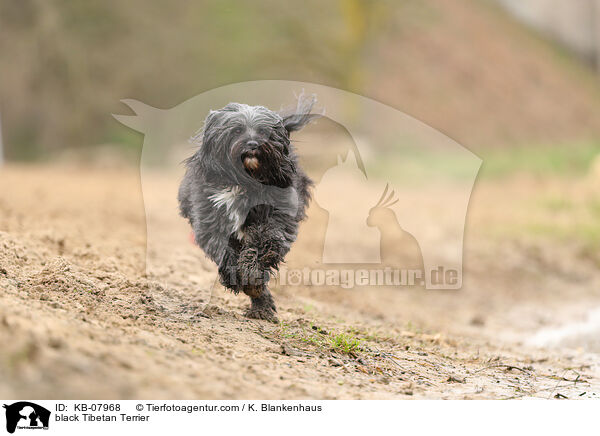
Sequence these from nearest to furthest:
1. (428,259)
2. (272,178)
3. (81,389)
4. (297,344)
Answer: (81,389) < (297,344) < (272,178) < (428,259)

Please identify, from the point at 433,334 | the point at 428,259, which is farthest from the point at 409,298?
the point at 433,334

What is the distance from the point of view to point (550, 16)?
33.1 meters

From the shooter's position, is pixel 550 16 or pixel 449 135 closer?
pixel 449 135

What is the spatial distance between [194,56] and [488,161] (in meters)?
9.02

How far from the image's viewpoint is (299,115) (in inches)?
202

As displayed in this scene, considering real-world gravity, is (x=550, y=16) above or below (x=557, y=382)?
above

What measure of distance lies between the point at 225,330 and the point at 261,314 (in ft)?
1.89

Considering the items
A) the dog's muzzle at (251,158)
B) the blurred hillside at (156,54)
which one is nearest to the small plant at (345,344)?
the dog's muzzle at (251,158)

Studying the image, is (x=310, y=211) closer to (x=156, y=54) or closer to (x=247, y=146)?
(x=247, y=146)

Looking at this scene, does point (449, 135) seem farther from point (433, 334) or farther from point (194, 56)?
point (433, 334)

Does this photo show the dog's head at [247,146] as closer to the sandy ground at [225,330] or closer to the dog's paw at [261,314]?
the dog's paw at [261,314]
